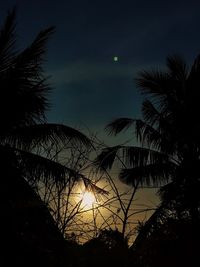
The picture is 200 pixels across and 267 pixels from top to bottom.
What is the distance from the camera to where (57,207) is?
698 cm

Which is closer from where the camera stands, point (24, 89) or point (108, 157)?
point (24, 89)

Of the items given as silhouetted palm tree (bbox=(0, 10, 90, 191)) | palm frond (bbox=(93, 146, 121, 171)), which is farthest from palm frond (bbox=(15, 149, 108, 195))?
palm frond (bbox=(93, 146, 121, 171))

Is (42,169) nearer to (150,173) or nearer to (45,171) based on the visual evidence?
(45,171)

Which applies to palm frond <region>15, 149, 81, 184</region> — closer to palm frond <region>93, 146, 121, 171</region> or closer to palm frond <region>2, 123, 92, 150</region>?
palm frond <region>2, 123, 92, 150</region>

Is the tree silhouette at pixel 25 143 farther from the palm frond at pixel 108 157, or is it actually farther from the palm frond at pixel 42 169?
the palm frond at pixel 108 157

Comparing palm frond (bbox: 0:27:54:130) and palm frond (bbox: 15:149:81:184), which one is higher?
palm frond (bbox: 0:27:54:130)

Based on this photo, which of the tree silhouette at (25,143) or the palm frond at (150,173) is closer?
the tree silhouette at (25,143)

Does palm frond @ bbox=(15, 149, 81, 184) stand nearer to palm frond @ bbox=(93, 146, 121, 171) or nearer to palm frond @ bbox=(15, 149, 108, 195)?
palm frond @ bbox=(15, 149, 108, 195)

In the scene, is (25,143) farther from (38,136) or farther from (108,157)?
(108,157)

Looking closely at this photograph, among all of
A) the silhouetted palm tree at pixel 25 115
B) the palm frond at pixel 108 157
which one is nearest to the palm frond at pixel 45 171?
the silhouetted palm tree at pixel 25 115

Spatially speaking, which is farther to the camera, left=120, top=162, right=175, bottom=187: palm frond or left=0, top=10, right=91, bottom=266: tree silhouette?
left=120, top=162, right=175, bottom=187: palm frond

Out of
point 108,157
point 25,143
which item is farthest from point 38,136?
point 108,157

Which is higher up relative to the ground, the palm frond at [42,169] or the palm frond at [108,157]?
the palm frond at [108,157]

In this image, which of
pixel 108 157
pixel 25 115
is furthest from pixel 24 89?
pixel 108 157
